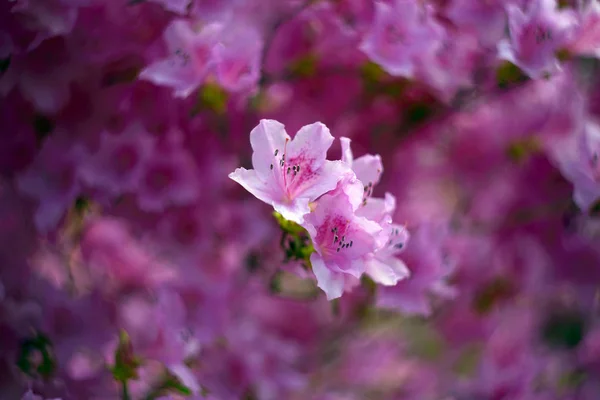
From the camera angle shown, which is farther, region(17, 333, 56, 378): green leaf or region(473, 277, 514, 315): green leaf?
region(473, 277, 514, 315): green leaf

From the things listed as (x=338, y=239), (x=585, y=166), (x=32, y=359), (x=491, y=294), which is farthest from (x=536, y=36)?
(x=32, y=359)

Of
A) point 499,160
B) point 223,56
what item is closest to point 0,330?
point 223,56

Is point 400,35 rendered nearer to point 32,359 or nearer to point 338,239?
point 338,239

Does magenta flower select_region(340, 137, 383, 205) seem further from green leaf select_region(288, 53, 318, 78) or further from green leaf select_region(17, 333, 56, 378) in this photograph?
green leaf select_region(17, 333, 56, 378)

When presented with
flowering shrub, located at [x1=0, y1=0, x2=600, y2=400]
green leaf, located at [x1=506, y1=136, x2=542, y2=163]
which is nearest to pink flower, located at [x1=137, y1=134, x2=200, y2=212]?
flowering shrub, located at [x1=0, y1=0, x2=600, y2=400]

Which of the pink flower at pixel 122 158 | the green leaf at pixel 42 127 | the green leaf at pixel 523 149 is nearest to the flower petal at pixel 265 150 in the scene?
the pink flower at pixel 122 158

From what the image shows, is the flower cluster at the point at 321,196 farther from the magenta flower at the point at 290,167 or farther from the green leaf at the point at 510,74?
the green leaf at the point at 510,74

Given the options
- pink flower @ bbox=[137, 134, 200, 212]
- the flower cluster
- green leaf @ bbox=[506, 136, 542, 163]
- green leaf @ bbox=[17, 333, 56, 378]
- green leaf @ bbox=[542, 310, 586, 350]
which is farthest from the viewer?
green leaf @ bbox=[542, 310, 586, 350]

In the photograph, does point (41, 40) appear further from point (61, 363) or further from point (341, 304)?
point (341, 304)
